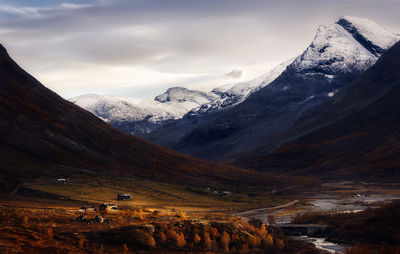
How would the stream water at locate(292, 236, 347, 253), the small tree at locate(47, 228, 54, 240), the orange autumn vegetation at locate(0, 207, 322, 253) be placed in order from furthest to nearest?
the stream water at locate(292, 236, 347, 253) < the small tree at locate(47, 228, 54, 240) < the orange autumn vegetation at locate(0, 207, 322, 253)

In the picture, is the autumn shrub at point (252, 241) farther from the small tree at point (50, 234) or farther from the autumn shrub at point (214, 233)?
the small tree at point (50, 234)

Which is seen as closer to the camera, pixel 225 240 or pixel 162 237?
pixel 162 237

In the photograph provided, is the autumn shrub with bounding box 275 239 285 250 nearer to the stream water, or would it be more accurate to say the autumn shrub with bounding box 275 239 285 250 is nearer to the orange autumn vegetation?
the orange autumn vegetation

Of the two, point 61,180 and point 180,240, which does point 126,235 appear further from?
point 61,180

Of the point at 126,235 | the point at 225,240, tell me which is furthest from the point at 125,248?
the point at 225,240

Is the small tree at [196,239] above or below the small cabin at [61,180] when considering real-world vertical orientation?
below

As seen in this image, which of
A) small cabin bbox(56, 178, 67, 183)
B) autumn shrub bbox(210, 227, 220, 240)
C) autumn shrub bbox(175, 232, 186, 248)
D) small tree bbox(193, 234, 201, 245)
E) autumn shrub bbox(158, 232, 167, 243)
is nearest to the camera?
autumn shrub bbox(158, 232, 167, 243)

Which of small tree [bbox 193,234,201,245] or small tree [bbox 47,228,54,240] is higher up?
small tree [bbox 47,228,54,240]

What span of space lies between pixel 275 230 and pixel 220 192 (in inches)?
3319

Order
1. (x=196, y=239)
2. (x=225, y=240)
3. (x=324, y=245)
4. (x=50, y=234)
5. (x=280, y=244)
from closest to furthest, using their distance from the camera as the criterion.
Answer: (x=50, y=234), (x=196, y=239), (x=225, y=240), (x=280, y=244), (x=324, y=245)

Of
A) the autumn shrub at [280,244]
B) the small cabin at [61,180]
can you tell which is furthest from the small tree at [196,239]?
the small cabin at [61,180]

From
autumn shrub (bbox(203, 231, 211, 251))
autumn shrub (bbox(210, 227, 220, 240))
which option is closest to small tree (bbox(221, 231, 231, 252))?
autumn shrub (bbox(210, 227, 220, 240))

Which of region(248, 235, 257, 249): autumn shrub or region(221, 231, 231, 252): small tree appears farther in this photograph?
region(248, 235, 257, 249): autumn shrub

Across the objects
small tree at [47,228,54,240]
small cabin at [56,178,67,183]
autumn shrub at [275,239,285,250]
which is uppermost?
small cabin at [56,178,67,183]
